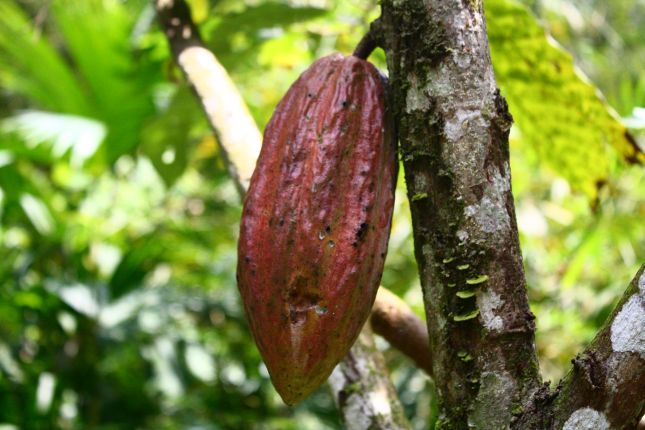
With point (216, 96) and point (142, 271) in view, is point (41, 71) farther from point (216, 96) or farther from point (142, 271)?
point (216, 96)

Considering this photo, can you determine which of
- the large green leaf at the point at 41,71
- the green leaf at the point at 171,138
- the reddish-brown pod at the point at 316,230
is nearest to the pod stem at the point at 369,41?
the reddish-brown pod at the point at 316,230

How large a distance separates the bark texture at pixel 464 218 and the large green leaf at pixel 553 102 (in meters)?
0.36

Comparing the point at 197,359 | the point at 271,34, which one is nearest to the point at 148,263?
the point at 197,359

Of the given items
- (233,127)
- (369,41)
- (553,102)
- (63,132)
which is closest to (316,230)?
(369,41)

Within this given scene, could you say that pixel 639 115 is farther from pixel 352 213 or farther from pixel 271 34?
pixel 271 34

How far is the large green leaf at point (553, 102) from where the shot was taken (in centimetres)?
101

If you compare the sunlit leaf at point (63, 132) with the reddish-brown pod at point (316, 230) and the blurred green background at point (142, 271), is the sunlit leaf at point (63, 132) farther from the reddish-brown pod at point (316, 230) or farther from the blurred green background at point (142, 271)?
the reddish-brown pod at point (316, 230)

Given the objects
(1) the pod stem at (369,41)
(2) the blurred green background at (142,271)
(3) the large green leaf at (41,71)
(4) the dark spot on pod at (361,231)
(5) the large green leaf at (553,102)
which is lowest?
(2) the blurred green background at (142,271)

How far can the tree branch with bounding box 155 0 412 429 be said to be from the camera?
93 centimetres

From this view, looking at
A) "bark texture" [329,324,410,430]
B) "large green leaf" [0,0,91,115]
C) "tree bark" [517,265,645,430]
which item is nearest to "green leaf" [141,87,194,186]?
"bark texture" [329,324,410,430]

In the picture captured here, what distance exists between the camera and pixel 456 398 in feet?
2.22

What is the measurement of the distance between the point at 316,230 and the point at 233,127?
399 mm

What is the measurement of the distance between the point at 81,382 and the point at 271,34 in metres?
2.02

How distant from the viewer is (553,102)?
1070 mm
